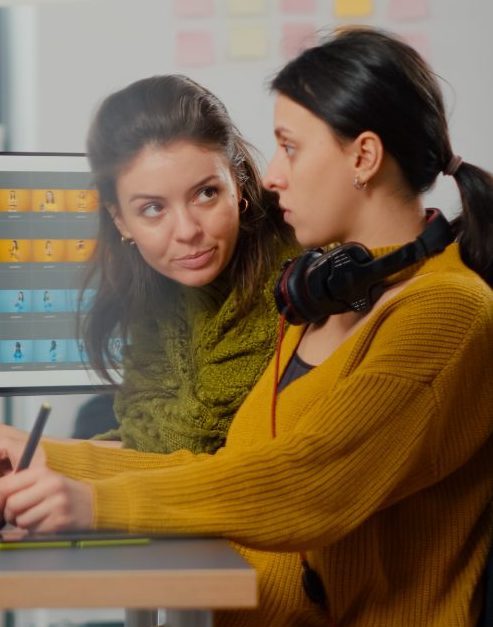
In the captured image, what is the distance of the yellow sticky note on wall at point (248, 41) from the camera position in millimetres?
1988

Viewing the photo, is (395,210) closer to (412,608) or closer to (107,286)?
(412,608)

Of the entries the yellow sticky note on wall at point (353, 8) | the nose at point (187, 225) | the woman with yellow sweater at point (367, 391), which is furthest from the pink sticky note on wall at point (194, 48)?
the woman with yellow sweater at point (367, 391)

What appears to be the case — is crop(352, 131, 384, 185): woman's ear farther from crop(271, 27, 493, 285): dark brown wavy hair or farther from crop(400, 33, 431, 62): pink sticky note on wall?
crop(400, 33, 431, 62): pink sticky note on wall

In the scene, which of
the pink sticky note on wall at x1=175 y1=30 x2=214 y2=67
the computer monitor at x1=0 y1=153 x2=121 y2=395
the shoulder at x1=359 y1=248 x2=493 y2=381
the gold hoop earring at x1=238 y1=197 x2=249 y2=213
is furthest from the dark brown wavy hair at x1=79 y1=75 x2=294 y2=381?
the shoulder at x1=359 y1=248 x2=493 y2=381

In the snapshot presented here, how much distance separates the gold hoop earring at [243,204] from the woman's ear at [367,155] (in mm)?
490

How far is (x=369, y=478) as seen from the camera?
102cm

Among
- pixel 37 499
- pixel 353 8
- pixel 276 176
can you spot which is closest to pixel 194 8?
pixel 353 8

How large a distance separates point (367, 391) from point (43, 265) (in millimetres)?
1048

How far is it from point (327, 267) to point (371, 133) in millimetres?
149

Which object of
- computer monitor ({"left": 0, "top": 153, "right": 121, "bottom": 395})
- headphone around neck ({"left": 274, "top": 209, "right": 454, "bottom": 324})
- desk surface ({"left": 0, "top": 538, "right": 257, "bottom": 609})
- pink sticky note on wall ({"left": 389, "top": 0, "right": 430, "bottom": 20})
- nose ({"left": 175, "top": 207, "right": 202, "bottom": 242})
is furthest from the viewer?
pink sticky note on wall ({"left": 389, "top": 0, "right": 430, "bottom": 20})

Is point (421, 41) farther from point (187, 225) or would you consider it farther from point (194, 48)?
point (187, 225)

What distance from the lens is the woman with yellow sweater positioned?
1.00 meters

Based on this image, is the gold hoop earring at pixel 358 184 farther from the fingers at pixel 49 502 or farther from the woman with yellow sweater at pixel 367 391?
the fingers at pixel 49 502

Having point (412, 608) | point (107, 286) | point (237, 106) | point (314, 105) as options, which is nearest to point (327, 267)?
point (314, 105)
